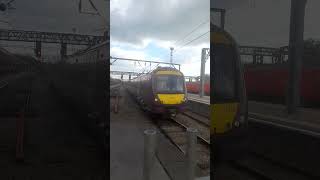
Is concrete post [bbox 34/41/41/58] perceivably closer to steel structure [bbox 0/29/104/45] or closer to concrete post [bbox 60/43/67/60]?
steel structure [bbox 0/29/104/45]

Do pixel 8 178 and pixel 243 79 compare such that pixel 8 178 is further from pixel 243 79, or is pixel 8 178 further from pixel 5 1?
pixel 243 79

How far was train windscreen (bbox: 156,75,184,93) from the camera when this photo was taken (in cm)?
1508

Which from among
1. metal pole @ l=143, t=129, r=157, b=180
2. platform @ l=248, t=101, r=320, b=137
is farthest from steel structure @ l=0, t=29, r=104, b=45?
platform @ l=248, t=101, r=320, b=137

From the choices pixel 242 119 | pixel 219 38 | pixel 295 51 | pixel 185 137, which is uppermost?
pixel 219 38

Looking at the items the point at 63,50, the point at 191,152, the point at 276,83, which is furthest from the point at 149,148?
the point at 276,83

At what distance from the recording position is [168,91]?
1523cm

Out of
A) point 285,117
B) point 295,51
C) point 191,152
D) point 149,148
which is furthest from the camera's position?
point 191,152

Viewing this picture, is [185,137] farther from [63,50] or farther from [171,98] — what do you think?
[63,50]

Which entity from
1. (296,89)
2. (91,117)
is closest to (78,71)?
(91,117)

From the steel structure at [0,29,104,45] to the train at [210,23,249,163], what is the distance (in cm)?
111

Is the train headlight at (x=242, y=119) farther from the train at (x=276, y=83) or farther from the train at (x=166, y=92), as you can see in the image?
the train at (x=166, y=92)

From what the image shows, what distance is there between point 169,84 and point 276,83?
41.8 feet

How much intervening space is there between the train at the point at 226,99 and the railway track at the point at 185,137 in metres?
3.24

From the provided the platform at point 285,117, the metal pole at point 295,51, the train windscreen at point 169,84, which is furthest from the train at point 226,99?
the train windscreen at point 169,84
